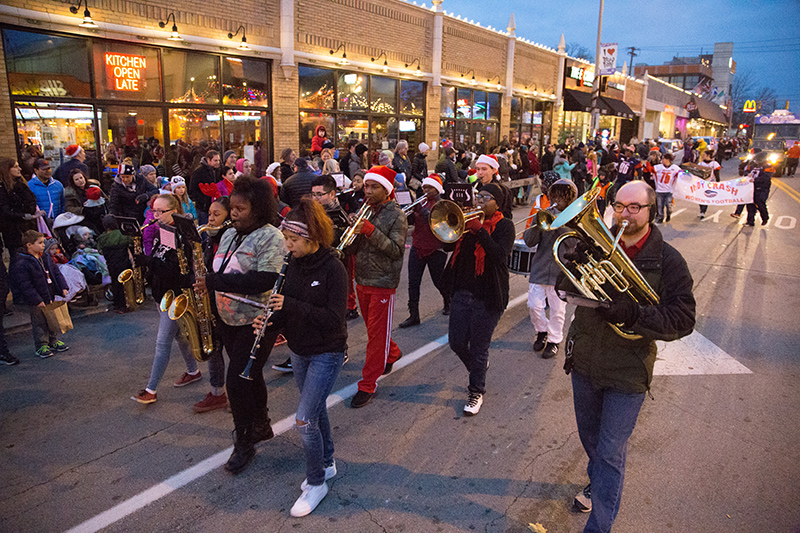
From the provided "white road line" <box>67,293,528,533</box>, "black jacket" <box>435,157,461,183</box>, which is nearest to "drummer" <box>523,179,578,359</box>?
"white road line" <box>67,293,528,533</box>

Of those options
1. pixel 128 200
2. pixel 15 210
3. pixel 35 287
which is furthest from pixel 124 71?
pixel 35 287

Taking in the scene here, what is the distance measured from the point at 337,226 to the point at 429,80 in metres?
15.1

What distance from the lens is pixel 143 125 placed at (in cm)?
1209

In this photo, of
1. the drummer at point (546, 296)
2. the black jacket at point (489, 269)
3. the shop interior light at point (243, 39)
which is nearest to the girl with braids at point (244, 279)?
the black jacket at point (489, 269)

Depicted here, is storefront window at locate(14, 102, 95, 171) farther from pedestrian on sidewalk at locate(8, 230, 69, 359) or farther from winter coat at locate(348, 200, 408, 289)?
winter coat at locate(348, 200, 408, 289)

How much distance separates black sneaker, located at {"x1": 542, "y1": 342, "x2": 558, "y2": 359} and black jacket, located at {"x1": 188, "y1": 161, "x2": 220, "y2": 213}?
6.09m

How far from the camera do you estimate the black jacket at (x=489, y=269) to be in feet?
14.5

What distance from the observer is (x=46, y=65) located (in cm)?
1049

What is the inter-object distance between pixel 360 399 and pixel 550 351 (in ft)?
7.74

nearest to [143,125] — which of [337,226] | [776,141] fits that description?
[337,226]

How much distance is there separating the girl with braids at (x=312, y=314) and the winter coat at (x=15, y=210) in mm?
5517

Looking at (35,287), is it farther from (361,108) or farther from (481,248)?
(361,108)

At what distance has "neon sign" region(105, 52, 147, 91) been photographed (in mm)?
11484

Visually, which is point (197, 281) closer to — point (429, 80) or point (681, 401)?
point (681, 401)
